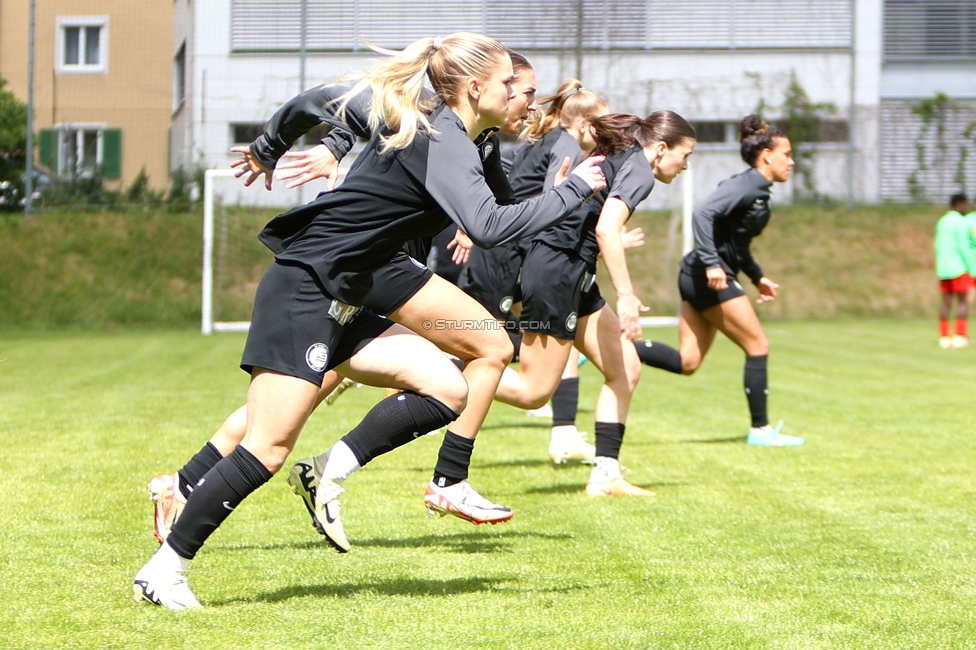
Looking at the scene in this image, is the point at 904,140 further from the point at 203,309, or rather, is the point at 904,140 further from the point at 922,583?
the point at 922,583

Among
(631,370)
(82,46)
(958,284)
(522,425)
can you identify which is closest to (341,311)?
(631,370)

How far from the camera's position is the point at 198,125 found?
2089cm

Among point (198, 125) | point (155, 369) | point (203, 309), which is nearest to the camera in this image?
point (155, 369)

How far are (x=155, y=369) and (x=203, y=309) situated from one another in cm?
697

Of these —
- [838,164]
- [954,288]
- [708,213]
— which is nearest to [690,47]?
[838,164]

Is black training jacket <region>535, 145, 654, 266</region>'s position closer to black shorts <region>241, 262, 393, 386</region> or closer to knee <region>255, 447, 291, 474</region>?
black shorts <region>241, 262, 393, 386</region>

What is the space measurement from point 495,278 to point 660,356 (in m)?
1.24

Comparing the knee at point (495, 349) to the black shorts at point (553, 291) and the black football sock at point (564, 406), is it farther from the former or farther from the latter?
the black football sock at point (564, 406)

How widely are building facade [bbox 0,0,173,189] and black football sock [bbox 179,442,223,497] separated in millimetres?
17548

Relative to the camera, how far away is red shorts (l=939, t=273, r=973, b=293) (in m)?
16.7

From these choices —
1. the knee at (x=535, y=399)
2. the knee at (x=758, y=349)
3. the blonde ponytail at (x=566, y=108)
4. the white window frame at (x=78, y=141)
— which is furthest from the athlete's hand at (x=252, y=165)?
the white window frame at (x=78, y=141)

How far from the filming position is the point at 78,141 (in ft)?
67.9

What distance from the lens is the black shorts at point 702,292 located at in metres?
7.37

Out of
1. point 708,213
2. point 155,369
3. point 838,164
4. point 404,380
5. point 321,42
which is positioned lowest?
point 155,369
